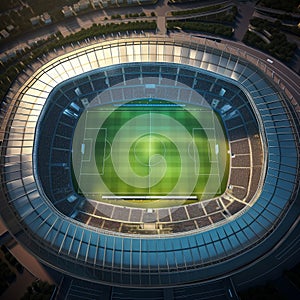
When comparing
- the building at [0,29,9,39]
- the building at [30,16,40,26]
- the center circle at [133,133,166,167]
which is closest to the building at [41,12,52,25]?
the building at [30,16,40,26]

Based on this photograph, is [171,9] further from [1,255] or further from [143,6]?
[1,255]

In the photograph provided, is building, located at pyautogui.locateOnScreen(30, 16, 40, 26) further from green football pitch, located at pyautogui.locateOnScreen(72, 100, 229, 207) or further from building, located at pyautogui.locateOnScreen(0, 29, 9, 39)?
green football pitch, located at pyautogui.locateOnScreen(72, 100, 229, 207)

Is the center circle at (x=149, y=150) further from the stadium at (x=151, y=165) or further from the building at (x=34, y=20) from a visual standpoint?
the building at (x=34, y=20)

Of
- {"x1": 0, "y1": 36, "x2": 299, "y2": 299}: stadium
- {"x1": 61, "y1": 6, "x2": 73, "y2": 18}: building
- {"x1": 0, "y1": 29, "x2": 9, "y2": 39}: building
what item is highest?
{"x1": 61, "y1": 6, "x2": 73, "y2": 18}: building

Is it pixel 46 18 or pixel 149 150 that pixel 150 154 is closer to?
pixel 149 150

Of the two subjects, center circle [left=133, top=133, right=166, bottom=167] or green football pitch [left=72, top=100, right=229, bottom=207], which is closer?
green football pitch [left=72, top=100, right=229, bottom=207]

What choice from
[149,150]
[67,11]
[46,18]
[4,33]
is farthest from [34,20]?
[149,150]

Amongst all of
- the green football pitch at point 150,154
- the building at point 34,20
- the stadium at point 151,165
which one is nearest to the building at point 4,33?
the building at point 34,20
